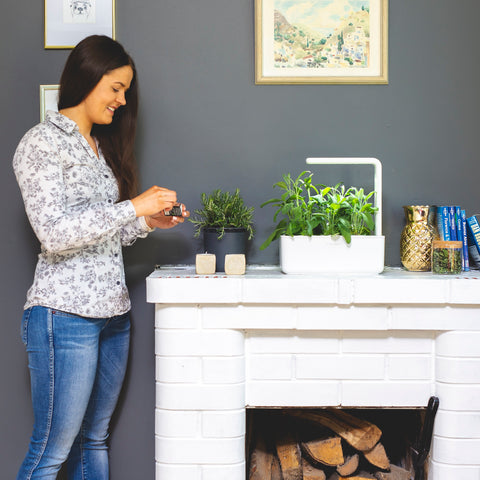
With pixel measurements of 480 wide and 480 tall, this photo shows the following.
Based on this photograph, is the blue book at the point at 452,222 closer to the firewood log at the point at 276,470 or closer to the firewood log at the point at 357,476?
the firewood log at the point at 357,476

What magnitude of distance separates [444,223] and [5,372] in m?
1.63

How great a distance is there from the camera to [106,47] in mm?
1463

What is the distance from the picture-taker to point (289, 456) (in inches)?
64.4

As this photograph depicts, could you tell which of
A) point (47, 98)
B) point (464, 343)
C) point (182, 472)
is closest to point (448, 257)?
point (464, 343)

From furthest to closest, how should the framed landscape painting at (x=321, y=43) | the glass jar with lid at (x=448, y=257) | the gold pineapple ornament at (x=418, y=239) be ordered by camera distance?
the framed landscape painting at (x=321, y=43)
the gold pineapple ornament at (x=418, y=239)
the glass jar with lid at (x=448, y=257)

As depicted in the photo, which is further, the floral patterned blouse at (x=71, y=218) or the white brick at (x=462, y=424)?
the white brick at (x=462, y=424)

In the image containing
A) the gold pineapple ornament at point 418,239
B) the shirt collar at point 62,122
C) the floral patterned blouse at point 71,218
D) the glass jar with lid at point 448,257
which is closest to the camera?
the floral patterned blouse at point 71,218

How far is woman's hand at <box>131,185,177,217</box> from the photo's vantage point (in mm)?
1391

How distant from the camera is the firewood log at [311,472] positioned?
159 cm

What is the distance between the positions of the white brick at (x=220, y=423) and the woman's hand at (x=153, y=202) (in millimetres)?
622

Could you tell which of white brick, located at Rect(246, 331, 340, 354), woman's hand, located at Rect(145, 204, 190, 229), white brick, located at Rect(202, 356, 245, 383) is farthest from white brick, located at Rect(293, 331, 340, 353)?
woman's hand, located at Rect(145, 204, 190, 229)

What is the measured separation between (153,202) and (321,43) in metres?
0.87

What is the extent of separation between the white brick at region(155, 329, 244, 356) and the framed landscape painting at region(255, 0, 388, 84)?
2.94 feet

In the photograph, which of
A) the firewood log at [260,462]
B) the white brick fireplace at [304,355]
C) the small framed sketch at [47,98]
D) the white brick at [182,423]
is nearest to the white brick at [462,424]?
the white brick fireplace at [304,355]
